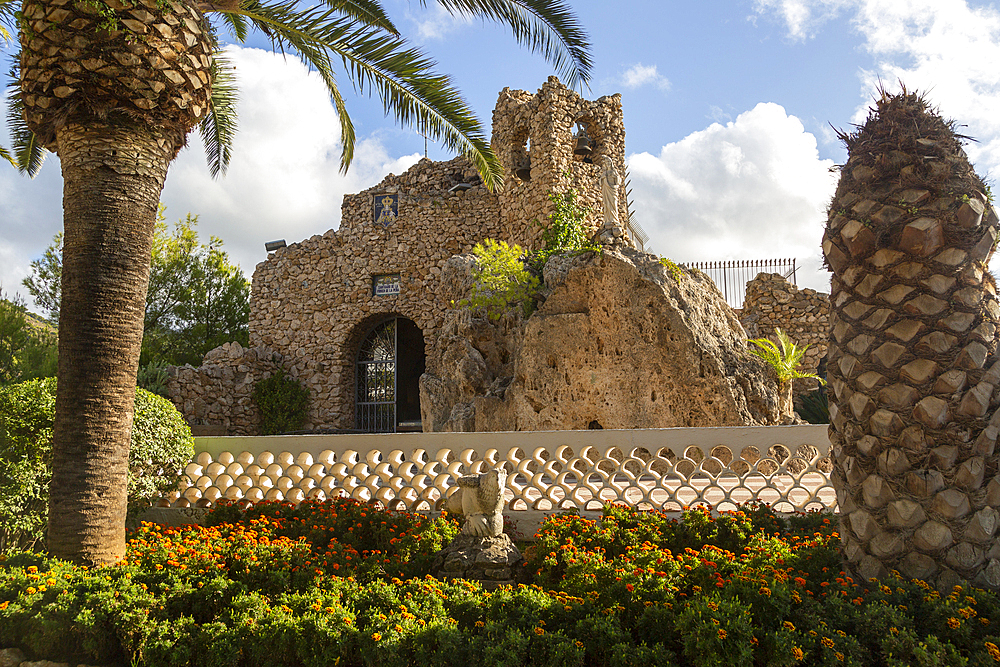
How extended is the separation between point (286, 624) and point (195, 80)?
383 cm

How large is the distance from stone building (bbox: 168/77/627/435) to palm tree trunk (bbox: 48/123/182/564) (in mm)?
10958

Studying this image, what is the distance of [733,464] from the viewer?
16.5 feet

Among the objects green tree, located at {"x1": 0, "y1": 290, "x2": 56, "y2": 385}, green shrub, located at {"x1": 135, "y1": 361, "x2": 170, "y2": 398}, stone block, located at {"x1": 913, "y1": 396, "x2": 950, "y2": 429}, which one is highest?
green tree, located at {"x1": 0, "y1": 290, "x2": 56, "y2": 385}

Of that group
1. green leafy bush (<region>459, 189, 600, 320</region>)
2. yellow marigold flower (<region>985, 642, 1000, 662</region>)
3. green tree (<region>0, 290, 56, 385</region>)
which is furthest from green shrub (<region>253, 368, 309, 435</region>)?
yellow marigold flower (<region>985, 642, 1000, 662</region>)

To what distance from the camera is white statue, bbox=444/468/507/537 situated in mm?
4324

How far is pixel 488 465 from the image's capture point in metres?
5.59

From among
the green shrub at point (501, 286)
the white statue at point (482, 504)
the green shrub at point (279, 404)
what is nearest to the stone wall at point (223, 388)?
the green shrub at point (279, 404)

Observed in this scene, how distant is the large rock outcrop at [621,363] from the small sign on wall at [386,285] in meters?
6.89

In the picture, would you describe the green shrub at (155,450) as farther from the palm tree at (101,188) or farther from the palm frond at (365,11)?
the palm frond at (365,11)

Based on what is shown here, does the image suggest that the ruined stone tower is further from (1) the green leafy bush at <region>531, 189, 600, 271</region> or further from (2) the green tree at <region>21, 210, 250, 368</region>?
(2) the green tree at <region>21, 210, 250, 368</region>

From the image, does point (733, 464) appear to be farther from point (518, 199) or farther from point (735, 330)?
point (518, 199)

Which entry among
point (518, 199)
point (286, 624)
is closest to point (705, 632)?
point (286, 624)

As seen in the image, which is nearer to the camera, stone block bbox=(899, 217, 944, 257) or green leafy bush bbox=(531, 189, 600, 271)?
stone block bbox=(899, 217, 944, 257)

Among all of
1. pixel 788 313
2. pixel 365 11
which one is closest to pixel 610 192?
pixel 788 313
